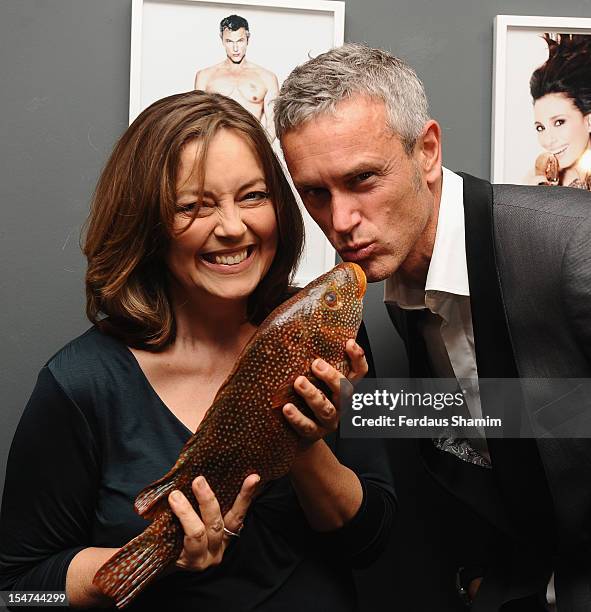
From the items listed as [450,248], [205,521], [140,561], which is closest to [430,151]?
[450,248]

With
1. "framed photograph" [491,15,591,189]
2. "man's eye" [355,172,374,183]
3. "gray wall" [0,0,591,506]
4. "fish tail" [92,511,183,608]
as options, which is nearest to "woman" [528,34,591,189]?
"framed photograph" [491,15,591,189]

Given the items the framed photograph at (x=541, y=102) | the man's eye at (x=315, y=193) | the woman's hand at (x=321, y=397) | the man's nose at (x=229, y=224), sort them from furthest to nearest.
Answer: the framed photograph at (x=541, y=102) < the man's eye at (x=315, y=193) < the man's nose at (x=229, y=224) < the woman's hand at (x=321, y=397)

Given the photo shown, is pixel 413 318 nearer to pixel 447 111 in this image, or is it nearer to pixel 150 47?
pixel 447 111

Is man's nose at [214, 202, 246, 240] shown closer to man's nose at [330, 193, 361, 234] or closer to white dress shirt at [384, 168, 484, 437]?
man's nose at [330, 193, 361, 234]

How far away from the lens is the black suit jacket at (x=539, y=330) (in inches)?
57.0

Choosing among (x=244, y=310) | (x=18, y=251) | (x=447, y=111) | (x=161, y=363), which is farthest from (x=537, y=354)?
(x=18, y=251)

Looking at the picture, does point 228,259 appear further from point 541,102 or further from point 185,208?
point 541,102

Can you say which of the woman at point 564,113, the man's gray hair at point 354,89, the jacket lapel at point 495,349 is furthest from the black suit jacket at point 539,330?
the woman at point 564,113

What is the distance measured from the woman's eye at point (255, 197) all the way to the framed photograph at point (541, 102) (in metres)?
0.88

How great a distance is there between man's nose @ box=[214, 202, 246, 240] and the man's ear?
0.41 metres

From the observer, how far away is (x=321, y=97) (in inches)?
59.4

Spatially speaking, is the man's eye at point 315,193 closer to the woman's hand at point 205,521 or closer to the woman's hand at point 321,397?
the woman's hand at point 321,397

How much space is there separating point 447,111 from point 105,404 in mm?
1261

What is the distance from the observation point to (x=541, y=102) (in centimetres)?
214
